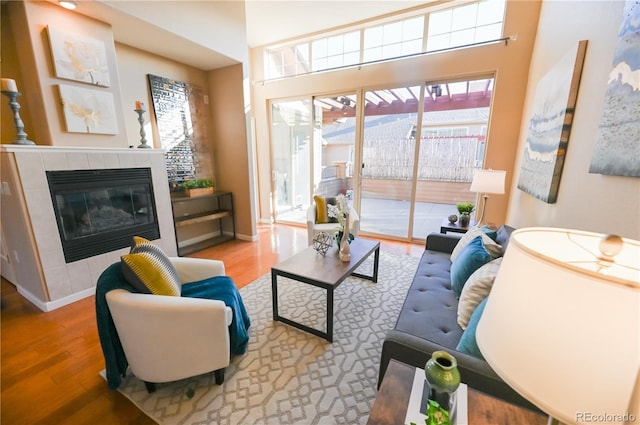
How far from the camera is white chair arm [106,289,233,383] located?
1.30 m

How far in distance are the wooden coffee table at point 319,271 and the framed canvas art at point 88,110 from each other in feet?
7.68

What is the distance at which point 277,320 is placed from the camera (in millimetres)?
2141

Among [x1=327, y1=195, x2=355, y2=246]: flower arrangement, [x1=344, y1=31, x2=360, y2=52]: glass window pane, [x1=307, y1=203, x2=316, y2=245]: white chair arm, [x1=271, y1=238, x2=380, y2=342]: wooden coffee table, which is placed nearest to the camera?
[x1=271, y1=238, x2=380, y2=342]: wooden coffee table

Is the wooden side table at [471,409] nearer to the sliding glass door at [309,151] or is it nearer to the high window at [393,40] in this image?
the sliding glass door at [309,151]

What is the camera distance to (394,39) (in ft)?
11.9

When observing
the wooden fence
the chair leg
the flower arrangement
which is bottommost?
the chair leg

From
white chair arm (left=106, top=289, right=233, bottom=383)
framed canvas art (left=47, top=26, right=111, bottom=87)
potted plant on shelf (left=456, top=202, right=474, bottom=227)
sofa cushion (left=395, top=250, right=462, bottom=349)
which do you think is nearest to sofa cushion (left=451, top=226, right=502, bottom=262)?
sofa cushion (left=395, top=250, right=462, bottom=349)

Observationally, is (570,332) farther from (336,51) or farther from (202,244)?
(336,51)

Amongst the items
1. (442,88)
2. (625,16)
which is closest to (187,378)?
(625,16)

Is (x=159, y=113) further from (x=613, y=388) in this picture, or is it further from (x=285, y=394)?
(x=613, y=388)

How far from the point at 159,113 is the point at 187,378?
321 cm

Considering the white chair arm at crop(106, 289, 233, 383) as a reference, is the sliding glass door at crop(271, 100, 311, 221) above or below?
above

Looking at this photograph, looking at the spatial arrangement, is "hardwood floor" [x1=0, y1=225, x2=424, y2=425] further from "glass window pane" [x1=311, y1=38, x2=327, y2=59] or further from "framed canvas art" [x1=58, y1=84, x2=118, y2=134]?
"glass window pane" [x1=311, y1=38, x2=327, y2=59]

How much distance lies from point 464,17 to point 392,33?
91cm
